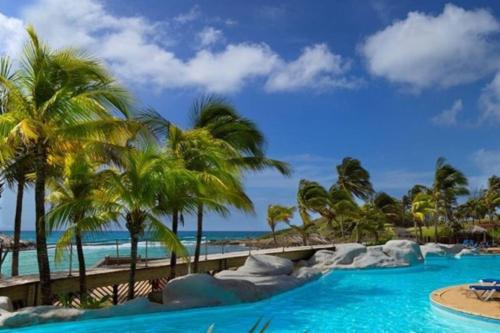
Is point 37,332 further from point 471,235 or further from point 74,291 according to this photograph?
point 471,235

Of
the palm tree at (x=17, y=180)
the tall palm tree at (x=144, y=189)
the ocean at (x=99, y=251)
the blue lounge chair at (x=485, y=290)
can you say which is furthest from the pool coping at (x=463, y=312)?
the palm tree at (x=17, y=180)

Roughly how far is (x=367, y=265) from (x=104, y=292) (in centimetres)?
1412

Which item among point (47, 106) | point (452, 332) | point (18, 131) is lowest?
point (452, 332)

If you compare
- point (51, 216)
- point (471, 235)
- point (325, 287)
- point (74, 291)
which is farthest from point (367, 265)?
point (471, 235)

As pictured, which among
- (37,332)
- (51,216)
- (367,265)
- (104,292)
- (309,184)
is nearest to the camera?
(37,332)

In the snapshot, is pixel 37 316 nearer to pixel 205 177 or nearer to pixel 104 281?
pixel 104 281

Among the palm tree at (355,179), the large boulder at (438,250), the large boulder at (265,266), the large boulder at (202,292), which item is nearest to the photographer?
the large boulder at (202,292)

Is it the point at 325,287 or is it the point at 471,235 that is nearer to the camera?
the point at 325,287

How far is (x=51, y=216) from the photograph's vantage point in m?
11.5

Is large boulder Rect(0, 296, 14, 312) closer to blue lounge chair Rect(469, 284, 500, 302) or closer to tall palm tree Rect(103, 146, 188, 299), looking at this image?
tall palm tree Rect(103, 146, 188, 299)

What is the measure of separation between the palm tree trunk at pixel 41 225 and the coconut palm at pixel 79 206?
0.28 meters

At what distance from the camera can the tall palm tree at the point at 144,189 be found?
12.1 m

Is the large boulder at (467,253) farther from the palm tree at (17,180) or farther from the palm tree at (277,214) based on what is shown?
the palm tree at (17,180)

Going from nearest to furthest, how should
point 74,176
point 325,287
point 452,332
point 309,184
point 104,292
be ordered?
1. point 452,332
2. point 74,176
3. point 104,292
4. point 325,287
5. point 309,184
